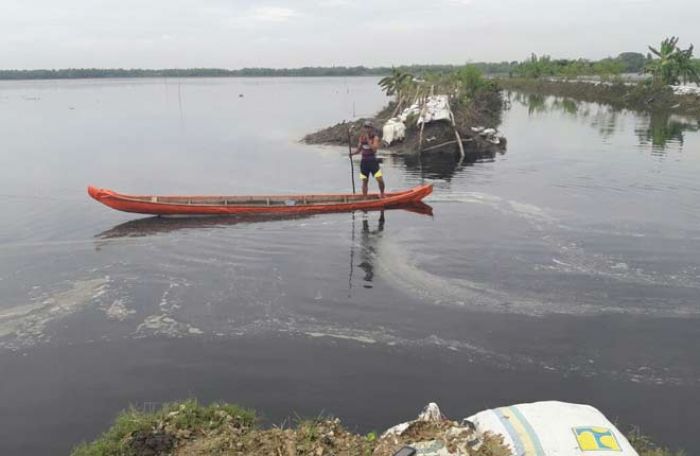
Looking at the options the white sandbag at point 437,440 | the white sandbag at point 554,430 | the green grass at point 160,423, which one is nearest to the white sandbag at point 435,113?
the green grass at point 160,423

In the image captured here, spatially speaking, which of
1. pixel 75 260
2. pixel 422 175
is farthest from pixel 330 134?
pixel 75 260

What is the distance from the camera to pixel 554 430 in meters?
5.33

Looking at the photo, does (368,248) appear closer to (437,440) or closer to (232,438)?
(232,438)

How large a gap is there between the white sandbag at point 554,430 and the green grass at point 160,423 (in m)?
3.20

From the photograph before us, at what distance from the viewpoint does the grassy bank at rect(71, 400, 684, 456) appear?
5.98 metres

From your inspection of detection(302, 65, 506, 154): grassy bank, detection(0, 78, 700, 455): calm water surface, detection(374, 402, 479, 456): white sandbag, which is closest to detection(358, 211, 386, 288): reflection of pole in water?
detection(0, 78, 700, 455): calm water surface

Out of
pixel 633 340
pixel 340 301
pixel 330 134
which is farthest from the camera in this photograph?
pixel 330 134

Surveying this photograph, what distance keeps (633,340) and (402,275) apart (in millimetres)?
4919

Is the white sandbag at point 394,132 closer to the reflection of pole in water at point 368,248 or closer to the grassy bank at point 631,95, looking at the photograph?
the reflection of pole in water at point 368,248

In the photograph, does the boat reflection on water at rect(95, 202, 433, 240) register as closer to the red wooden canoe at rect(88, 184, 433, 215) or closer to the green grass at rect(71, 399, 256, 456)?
the red wooden canoe at rect(88, 184, 433, 215)

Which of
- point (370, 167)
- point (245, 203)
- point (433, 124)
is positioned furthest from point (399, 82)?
point (245, 203)

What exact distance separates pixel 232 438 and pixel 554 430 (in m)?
3.56

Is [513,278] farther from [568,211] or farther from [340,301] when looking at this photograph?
[568,211]

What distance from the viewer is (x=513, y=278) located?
12.3 metres
